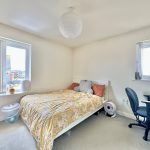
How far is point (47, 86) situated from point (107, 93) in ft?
6.15

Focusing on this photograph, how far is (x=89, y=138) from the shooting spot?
1997mm

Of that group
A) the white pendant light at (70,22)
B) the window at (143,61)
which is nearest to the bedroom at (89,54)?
the window at (143,61)

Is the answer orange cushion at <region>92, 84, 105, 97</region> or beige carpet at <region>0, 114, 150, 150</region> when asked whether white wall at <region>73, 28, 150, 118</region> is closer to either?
orange cushion at <region>92, 84, 105, 97</region>

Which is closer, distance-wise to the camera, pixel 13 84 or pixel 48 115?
pixel 48 115

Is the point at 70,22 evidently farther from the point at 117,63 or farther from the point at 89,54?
the point at 89,54

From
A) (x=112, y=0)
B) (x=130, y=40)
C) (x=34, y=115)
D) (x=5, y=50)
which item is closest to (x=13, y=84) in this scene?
(x=5, y=50)

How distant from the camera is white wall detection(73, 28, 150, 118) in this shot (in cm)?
278

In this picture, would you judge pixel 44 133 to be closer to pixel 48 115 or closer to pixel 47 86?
pixel 48 115

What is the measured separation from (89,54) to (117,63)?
1056 mm

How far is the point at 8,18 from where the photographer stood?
7.40 ft

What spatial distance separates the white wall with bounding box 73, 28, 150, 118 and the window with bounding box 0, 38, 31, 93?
6.27 feet

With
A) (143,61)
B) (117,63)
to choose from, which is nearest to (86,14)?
(117,63)

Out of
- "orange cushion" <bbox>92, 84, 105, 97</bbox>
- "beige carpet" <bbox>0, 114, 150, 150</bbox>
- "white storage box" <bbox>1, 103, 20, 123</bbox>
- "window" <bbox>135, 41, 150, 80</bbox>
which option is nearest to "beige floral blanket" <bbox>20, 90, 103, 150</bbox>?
"beige carpet" <bbox>0, 114, 150, 150</bbox>

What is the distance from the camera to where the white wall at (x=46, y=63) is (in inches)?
109
